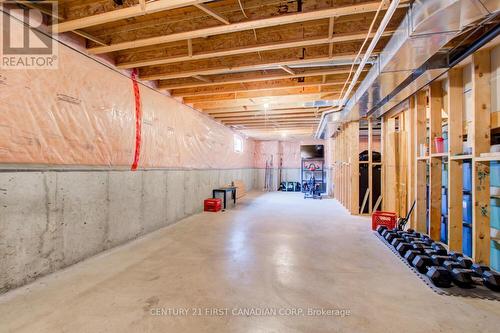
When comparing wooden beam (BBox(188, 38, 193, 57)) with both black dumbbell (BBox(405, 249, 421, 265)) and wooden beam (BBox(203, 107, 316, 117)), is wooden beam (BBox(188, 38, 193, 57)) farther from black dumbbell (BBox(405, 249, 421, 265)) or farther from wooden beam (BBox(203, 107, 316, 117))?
black dumbbell (BBox(405, 249, 421, 265))

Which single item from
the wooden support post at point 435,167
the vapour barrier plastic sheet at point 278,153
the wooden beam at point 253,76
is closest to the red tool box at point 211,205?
the wooden beam at point 253,76

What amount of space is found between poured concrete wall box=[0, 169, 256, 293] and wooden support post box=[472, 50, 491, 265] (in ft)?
13.5

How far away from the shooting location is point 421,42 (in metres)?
1.96

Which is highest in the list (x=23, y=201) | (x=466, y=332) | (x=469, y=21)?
Result: (x=469, y=21)

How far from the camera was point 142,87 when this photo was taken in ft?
11.7

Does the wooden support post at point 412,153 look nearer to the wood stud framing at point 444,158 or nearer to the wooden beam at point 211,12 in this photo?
the wood stud framing at point 444,158

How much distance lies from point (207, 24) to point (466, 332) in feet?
10.3

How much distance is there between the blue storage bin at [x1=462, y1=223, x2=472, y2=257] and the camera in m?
2.70

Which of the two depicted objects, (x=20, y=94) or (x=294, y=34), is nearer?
(x=20, y=94)

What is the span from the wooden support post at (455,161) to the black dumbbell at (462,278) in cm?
83

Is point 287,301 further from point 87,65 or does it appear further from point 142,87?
point 142,87

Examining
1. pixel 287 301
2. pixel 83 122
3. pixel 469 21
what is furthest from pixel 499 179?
pixel 83 122

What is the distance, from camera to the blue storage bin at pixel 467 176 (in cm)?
271

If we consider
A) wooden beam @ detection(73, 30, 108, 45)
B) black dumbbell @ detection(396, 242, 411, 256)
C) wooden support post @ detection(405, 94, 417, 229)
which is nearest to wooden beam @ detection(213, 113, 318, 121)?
wooden support post @ detection(405, 94, 417, 229)
